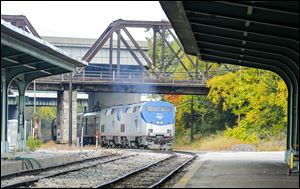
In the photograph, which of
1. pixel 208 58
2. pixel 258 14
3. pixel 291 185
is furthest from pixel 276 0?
pixel 208 58

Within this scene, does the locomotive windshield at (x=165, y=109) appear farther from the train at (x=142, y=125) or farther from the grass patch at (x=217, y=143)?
the grass patch at (x=217, y=143)

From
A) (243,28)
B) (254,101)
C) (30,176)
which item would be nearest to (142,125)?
(254,101)

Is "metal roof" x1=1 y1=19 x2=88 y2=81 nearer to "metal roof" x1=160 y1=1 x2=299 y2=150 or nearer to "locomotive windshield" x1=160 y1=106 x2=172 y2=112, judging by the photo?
"metal roof" x1=160 y1=1 x2=299 y2=150

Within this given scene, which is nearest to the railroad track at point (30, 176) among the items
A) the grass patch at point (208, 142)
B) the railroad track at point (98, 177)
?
the railroad track at point (98, 177)

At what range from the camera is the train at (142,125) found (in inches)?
1647

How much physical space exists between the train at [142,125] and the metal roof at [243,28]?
19995 millimetres

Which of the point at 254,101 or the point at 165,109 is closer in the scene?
the point at 165,109

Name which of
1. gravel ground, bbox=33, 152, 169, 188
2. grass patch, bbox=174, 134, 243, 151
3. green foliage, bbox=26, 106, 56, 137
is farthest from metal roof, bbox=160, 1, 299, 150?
green foliage, bbox=26, 106, 56, 137

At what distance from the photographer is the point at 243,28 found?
1730 cm

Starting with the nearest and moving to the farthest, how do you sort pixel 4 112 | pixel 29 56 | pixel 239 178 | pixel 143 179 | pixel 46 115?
pixel 239 178 < pixel 143 179 < pixel 29 56 < pixel 4 112 < pixel 46 115

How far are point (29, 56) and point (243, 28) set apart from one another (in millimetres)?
8983

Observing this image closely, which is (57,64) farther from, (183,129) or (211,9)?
(183,129)

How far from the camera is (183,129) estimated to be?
63.7m

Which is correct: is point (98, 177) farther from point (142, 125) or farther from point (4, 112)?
point (142, 125)
